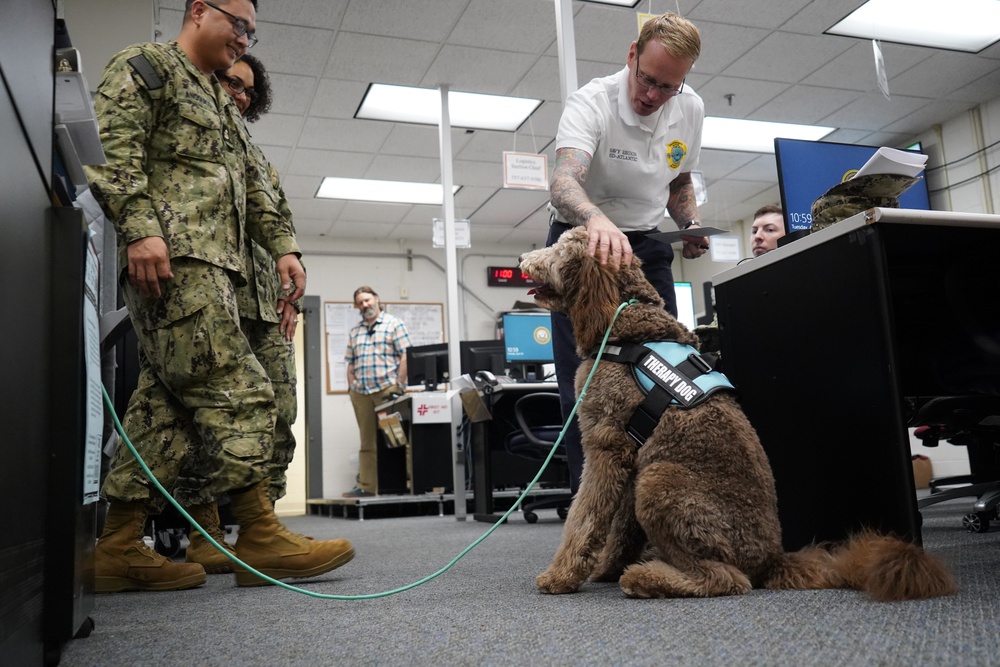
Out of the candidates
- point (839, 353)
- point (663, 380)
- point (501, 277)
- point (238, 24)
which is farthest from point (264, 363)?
point (501, 277)

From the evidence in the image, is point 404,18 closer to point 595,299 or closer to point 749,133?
point 749,133

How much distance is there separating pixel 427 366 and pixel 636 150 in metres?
4.18

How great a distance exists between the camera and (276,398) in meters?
2.13

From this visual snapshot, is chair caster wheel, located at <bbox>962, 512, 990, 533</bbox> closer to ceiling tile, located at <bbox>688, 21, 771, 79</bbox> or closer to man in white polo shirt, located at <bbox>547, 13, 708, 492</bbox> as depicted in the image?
man in white polo shirt, located at <bbox>547, 13, 708, 492</bbox>

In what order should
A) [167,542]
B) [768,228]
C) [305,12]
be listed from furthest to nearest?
[305,12] → [768,228] → [167,542]

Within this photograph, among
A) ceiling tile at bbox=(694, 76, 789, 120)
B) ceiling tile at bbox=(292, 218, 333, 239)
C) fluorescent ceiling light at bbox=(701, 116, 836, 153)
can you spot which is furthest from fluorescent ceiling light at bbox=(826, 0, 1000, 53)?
ceiling tile at bbox=(292, 218, 333, 239)

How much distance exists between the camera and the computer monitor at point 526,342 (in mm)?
5117

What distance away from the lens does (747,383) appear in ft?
6.66

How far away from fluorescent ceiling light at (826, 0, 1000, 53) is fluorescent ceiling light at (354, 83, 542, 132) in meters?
2.29

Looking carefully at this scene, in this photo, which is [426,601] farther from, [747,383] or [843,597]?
[747,383]

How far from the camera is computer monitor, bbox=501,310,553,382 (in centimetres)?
512

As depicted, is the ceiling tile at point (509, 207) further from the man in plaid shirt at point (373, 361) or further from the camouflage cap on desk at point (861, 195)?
the camouflage cap on desk at point (861, 195)

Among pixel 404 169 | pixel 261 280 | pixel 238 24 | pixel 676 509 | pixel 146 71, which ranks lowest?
pixel 676 509

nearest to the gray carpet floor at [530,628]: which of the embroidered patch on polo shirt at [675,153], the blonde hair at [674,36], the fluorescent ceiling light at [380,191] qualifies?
the embroidered patch on polo shirt at [675,153]
